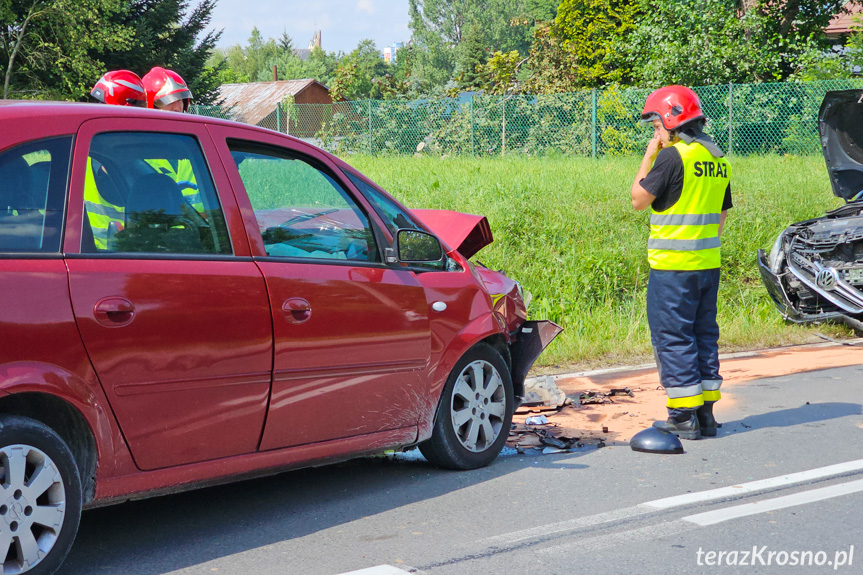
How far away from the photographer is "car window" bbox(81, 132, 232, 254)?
11.6 ft

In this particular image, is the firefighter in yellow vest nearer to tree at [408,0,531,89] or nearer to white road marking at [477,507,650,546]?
white road marking at [477,507,650,546]

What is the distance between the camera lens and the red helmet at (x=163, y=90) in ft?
20.3

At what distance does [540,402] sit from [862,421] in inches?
82.8

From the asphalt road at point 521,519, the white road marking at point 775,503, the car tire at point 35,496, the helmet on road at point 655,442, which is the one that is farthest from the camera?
the helmet on road at point 655,442

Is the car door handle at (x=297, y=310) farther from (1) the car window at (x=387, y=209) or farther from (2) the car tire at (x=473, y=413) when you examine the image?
(2) the car tire at (x=473, y=413)

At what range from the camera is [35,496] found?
3.27m

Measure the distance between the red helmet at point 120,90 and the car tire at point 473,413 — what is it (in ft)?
9.67

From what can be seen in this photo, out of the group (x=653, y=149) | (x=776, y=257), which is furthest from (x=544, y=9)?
(x=653, y=149)

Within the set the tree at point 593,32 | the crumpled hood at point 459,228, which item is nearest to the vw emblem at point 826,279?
the crumpled hood at point 459,228

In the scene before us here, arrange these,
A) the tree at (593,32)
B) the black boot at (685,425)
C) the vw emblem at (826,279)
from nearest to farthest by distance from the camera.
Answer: the black boot at (685,425) → the vw emblem at (826,279) → the tree at (593,32)

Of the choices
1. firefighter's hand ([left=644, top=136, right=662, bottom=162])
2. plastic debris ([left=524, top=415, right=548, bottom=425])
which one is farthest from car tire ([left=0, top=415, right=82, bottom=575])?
firefighter's hand ([left=644, top=136, right=662, bottom=162])

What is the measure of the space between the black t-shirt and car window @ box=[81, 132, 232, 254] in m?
2.75

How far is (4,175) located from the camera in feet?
10.8

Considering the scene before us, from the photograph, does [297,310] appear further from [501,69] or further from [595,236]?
[501,69]
